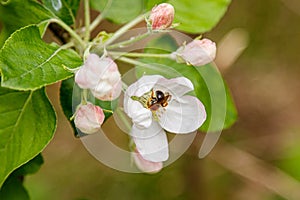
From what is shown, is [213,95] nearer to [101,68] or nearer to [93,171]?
[101,68]

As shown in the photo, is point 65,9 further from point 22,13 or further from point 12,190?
point 12,190

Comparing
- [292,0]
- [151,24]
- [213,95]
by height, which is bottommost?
[292,0]

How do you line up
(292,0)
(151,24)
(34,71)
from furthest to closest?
(292,0) < (151,24) < (34,71)

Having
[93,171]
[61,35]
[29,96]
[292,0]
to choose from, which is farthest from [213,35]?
[29,96]

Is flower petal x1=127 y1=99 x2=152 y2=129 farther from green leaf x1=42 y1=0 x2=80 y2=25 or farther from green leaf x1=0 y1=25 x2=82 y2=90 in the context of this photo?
green leaf x1=42 y1=0 x2=80 y2=25

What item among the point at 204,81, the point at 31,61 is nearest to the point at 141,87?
the point at 31,61

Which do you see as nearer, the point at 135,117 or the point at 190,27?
the point at 135,117
